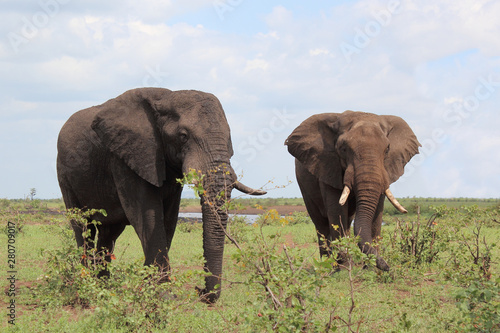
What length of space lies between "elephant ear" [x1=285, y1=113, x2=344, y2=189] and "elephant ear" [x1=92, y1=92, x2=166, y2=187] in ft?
10.9

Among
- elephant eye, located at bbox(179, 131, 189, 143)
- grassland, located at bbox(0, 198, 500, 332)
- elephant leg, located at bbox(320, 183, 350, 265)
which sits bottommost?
grassland, located at bbox(0, 198, 500, 332)

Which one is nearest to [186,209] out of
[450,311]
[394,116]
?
[394,116]

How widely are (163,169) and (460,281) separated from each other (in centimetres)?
409

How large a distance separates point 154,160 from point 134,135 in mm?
498

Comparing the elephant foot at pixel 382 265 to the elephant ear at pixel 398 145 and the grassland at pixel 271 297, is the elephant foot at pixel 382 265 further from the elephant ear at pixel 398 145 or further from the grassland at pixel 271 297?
the elephant ear at pixel 398 145

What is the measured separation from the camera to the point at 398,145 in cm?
1072

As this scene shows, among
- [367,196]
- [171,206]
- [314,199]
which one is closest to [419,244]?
[367,196]

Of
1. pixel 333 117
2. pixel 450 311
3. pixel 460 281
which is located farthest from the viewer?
pixel 333 117

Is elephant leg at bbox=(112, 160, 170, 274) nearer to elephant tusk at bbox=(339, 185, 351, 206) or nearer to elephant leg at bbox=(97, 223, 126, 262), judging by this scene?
elephant leg at bbox=(97, 223, 126, 262)

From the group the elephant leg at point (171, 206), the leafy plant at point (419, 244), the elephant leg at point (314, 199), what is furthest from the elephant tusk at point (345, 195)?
the elephant leg at point (171, 206)

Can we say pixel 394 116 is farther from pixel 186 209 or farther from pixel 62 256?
pixel 186 209

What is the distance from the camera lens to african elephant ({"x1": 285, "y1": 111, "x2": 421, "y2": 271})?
9.61 metres

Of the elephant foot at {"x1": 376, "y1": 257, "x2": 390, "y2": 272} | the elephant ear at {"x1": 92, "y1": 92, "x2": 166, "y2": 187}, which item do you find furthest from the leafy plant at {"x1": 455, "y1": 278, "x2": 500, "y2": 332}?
the elephant ear at {"x1": 92, "y1": 92, "x2": 166, "y2": 187}

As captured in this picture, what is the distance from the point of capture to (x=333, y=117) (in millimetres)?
10961
